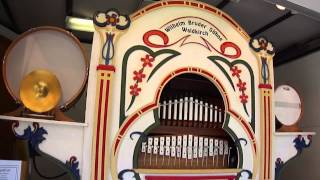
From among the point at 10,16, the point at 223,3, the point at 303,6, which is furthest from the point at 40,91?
the point at 303,6

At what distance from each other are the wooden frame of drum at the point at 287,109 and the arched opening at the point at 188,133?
604 mm

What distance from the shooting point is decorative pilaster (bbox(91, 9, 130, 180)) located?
249cm

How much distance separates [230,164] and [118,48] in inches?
58.0

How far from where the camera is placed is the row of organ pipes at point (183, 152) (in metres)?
2.77

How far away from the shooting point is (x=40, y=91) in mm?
2482

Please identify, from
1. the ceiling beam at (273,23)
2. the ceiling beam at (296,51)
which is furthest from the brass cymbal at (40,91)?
the ceiling beam at (296,51)

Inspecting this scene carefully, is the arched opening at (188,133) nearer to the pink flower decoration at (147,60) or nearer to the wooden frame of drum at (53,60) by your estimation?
the pink flower decoration at (147,60)

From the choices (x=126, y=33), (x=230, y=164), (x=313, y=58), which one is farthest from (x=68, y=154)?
(x=313, y=58)

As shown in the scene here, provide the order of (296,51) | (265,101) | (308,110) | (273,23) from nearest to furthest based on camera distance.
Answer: (265,101), (273,23), (308,110), (296,51)

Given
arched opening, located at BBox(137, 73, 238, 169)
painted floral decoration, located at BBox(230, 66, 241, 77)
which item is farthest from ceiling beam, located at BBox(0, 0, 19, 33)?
painted floral decoration, located at BBox(230, 66, 241, 77)

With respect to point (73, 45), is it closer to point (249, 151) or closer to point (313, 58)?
point (249, 151)

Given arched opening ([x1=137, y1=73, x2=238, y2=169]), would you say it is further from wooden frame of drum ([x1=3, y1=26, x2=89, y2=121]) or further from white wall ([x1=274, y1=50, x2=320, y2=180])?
white wall ([x1=274, y1=50, x2=320, y2=180])

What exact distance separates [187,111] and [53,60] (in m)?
1.23

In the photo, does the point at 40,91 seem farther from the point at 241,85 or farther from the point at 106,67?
the point at 241,85
